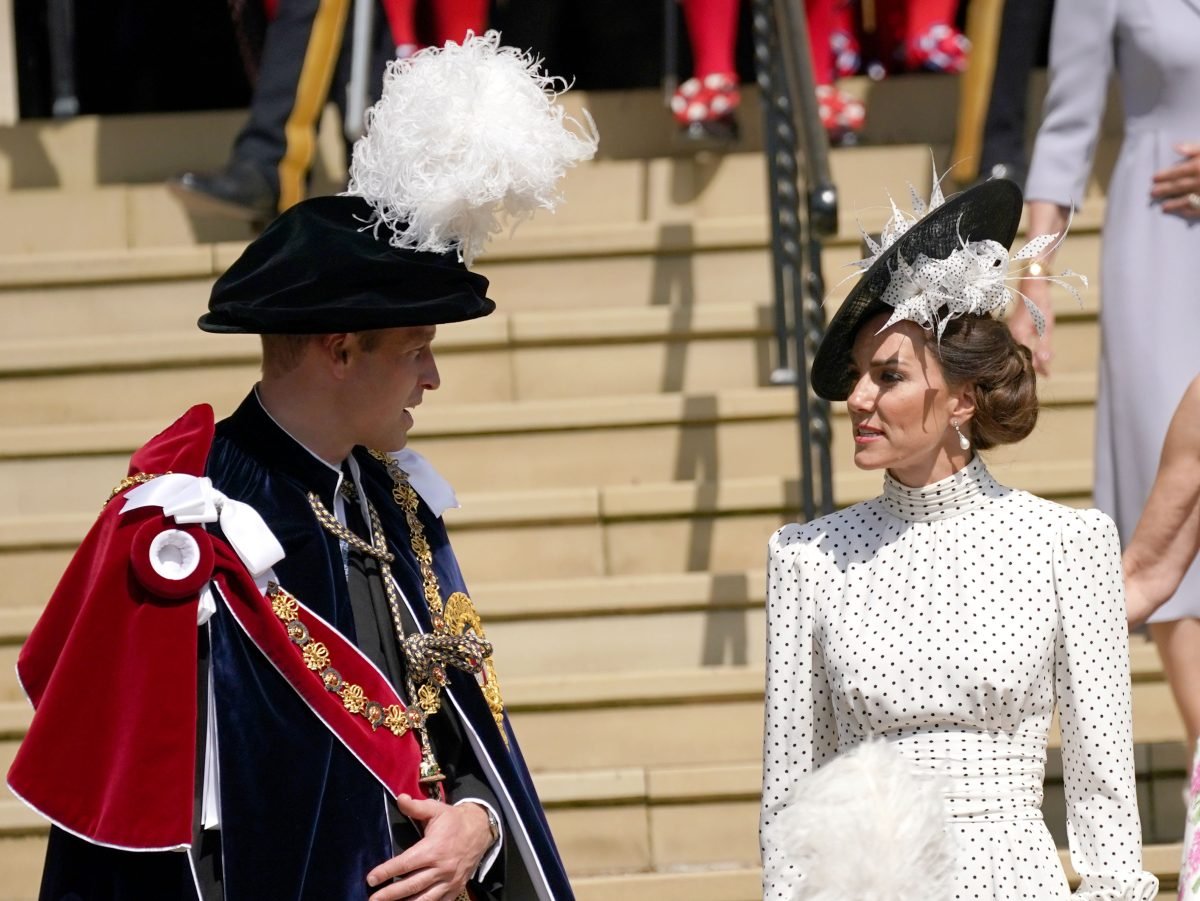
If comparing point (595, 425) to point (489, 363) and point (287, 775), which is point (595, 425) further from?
point (287, 775)

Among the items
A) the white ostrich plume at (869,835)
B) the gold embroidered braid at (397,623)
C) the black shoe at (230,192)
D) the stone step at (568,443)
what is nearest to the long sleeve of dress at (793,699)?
the gold embroidered braid at (397,623)

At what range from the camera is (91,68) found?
9242 mm

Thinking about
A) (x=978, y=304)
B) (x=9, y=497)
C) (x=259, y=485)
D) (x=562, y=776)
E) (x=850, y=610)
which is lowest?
(x=562, y=776)

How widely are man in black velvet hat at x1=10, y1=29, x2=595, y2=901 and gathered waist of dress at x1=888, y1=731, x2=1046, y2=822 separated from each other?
2.03 ft

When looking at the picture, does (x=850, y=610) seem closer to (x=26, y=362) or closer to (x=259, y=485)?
Result: (x=259, y=485)

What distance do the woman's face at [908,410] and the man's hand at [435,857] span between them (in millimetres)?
805

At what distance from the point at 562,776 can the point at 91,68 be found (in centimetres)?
544

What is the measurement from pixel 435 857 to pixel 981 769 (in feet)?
2.65

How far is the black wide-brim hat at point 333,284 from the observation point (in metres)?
2.99

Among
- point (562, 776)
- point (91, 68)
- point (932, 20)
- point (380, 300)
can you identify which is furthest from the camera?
point (91, 68)

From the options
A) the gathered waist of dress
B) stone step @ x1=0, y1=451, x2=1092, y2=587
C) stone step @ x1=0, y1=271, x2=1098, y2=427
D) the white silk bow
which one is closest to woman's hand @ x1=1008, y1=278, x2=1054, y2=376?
stone step @ x1=0, y1=451, x2=1092, y2=587

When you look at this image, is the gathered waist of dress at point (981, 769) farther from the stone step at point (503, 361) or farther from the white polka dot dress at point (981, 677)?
the stone step at point (503, 361)

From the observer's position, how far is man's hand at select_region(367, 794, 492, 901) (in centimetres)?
296

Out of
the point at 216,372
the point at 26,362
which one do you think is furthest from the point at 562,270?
the point at 26,362
